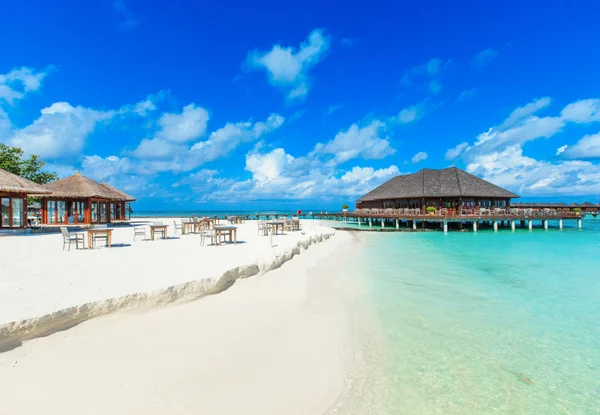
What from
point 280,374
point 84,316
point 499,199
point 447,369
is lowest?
point 447,369

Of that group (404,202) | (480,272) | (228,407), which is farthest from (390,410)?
(404,202)

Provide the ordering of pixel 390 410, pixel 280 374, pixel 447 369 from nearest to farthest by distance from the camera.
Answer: pixel 390 410 < pixel 280 374 < pixel 447 369

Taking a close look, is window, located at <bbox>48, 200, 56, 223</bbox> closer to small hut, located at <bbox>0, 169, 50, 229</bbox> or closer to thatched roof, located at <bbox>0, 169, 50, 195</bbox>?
small hut, located at <bbox>0, 169, 50, 229</bbox>

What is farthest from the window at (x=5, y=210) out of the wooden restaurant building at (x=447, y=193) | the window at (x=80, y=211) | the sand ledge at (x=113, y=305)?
the wooden restaurant building at (x=447, y=193)

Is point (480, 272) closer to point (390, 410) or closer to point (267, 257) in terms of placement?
point (267, 257)

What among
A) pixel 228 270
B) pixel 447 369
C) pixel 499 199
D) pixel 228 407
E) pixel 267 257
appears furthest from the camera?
pixel 499 199

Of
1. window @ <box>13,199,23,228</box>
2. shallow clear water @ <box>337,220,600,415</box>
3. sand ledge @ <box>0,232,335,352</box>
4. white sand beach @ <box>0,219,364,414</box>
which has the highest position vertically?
window @ <box>13,199,23,228</box>

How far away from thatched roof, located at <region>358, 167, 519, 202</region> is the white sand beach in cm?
2817

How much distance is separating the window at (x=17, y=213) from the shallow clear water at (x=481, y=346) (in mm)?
19189

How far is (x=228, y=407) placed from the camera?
9.19 feet

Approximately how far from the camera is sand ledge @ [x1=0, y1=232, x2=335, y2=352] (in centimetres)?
355

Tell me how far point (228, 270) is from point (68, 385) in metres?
3.48

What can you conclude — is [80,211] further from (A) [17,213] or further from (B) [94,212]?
(A) [17,213]

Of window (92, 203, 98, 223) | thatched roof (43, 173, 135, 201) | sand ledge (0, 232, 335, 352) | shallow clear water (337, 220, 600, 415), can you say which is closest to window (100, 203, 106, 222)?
window (92, 203, 98, 223)
